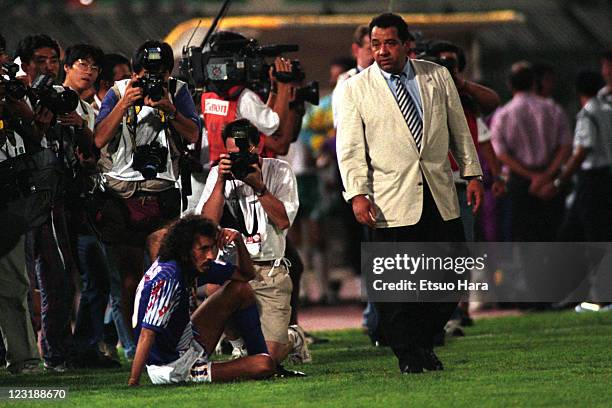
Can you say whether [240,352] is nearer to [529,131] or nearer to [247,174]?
[247,174]

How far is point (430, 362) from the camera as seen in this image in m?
9.88

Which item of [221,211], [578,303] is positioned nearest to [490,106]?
[221,211]

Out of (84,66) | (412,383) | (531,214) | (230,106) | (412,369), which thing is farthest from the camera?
(531,214)

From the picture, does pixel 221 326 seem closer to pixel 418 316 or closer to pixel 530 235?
pixel 418 316

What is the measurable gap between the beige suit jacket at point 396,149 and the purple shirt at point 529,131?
5323 mm

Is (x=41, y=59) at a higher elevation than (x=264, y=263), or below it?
higher

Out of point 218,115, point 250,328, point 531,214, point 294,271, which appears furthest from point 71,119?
point 531,214

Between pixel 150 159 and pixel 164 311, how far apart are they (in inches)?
54.1

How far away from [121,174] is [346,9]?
13850 millimetres

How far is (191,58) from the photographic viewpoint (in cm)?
1120

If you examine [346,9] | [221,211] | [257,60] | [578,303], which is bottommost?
[578,303]

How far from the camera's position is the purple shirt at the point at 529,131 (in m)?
15.3

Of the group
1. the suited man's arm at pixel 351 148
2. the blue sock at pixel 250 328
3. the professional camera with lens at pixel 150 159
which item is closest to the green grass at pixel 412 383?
the blue sock at pixel 250 328

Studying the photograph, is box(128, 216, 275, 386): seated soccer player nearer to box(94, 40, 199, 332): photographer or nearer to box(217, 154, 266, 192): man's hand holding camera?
box(217, 154, 266, 192): man's hand holding camera
